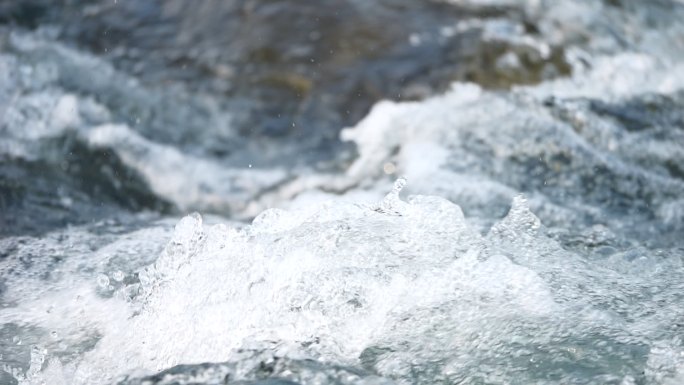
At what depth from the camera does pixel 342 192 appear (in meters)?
3.79

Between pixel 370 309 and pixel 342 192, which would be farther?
pixel 342 192

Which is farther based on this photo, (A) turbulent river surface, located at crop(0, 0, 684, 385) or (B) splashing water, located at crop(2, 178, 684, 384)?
(A) turbulent river surface, located at crop(0, 0, 684, 385)

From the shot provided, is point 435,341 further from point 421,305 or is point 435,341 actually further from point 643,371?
point 643,371

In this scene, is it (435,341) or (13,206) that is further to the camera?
(13,206)

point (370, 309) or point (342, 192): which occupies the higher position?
point (370, 309)

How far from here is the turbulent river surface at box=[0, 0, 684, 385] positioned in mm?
2166

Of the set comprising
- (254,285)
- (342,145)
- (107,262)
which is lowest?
(342,145)

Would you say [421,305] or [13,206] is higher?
[421,305]

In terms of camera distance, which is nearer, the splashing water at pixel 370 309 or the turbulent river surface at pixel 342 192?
the splashing water at pixel 370 309

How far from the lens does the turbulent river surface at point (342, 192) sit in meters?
2.17

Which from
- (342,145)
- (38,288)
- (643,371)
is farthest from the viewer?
(342,145)

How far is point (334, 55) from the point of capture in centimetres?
425

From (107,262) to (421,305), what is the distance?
44.7 inches

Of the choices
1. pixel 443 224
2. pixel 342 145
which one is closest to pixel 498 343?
pixel 443 224
